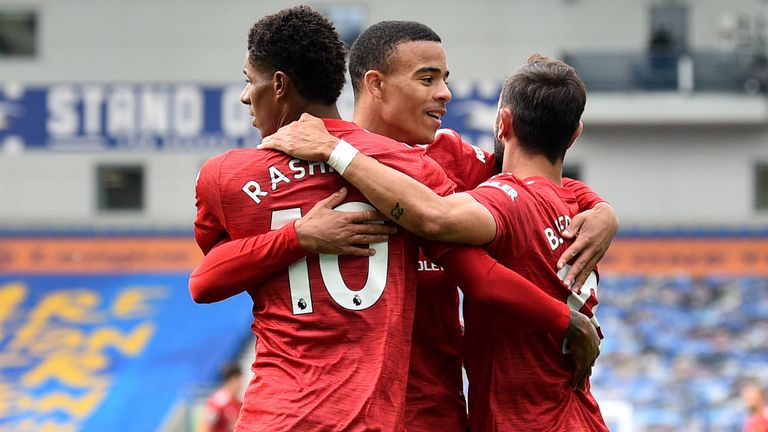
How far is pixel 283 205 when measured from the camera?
12.0ft

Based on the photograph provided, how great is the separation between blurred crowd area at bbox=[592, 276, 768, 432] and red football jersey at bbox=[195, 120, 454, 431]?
439 inches

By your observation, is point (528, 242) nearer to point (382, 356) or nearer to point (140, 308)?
point (382, 356)

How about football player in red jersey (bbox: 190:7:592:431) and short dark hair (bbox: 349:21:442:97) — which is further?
short dark hair (bbox: 349:21:442:97)

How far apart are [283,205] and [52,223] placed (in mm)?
17716

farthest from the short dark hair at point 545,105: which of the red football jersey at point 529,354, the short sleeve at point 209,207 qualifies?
the short sleeve at point 209,207

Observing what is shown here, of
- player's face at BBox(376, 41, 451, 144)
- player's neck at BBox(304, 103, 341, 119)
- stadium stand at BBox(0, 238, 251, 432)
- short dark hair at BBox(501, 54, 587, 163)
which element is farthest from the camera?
stadium stand at BBox(0, 238, 251, 432)

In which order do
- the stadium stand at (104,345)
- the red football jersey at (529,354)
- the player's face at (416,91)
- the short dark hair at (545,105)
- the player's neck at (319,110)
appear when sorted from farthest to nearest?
the stadium stand at (104,345) < the player's face at (416,91) < the short dark hair at (545,105) < the red football jersey at (529,354) < the player's neck at (319,110)

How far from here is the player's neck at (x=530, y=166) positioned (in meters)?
4.06

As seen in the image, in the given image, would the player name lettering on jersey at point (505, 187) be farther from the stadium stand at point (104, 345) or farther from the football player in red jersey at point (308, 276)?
the stadium stand at point (104, 345)

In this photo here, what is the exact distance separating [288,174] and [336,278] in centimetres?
35

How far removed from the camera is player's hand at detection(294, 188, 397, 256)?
11.7 ft

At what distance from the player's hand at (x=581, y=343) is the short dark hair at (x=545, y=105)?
1.86 feet

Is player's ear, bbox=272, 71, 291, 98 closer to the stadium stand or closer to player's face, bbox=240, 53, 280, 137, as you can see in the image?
player's face, bbox=240, 53, 280, 137

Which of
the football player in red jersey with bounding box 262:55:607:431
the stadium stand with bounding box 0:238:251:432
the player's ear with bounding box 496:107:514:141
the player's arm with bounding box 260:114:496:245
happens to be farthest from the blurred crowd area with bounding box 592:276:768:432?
the player's arm with bounding box 260:114:496:245
